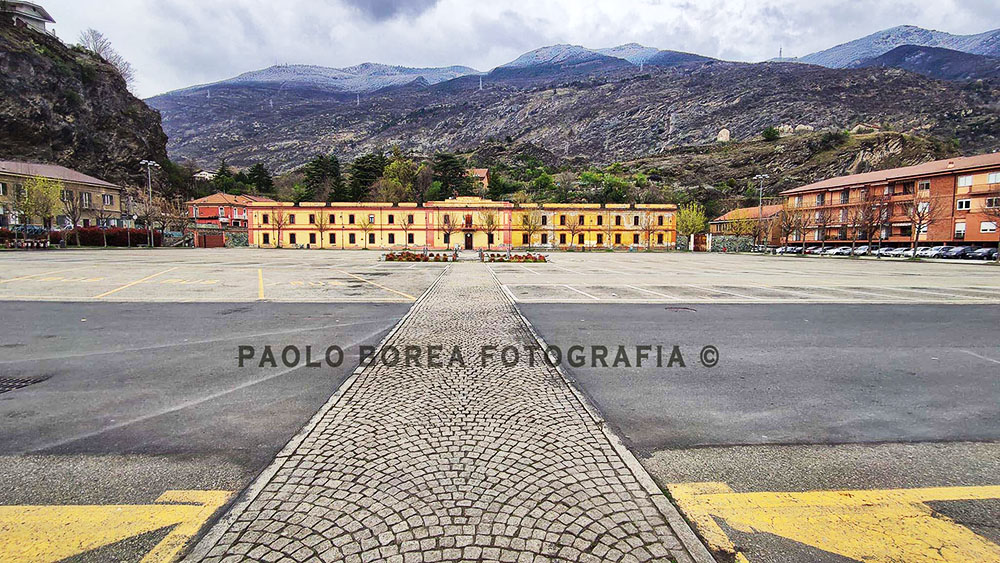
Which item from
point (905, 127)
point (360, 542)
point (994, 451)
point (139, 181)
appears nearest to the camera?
point (360, 542)

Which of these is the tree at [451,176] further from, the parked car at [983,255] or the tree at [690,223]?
the parked car at [983,255]

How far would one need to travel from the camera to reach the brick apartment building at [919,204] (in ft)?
175

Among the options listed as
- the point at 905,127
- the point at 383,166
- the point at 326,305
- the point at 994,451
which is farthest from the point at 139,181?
the point at 905,127

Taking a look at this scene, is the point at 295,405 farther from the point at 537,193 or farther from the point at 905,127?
the point at 905,127

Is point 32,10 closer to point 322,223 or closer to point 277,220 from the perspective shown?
point 277,220

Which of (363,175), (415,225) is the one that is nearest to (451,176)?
(363,175)

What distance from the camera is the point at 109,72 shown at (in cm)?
8369

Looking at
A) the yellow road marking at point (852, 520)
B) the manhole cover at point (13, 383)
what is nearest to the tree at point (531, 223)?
the manhole cover at point (13, 383)

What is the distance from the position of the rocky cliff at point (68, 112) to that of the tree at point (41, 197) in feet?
78.1

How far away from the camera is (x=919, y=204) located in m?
58.8

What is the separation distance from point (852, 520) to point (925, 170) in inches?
3110

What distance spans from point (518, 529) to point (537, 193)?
105164 millimetres

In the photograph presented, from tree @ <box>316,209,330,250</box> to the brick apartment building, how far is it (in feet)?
227

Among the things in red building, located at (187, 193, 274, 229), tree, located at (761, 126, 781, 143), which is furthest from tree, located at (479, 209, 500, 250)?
tree, located at (761, 126, 781, 143)
